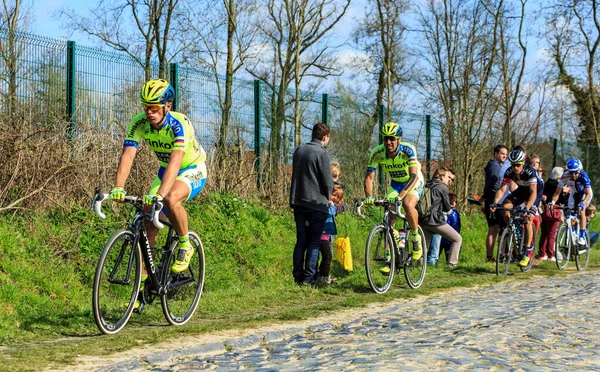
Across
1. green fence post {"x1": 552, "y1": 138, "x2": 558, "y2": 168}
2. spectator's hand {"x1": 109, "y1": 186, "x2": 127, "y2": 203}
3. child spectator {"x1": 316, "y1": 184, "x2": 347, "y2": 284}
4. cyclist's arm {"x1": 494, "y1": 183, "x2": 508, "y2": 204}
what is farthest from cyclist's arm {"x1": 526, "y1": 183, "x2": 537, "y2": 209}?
green fence post {"x1": 552, "y1": 138, "x2": 558, "y2": 168}

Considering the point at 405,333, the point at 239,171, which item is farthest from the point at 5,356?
the point at 239,171

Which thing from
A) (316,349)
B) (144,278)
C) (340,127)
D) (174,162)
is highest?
(340,127)

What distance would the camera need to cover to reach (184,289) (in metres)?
8.74

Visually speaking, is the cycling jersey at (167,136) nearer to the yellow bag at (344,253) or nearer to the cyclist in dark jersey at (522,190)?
the yellow bag at (344,253)

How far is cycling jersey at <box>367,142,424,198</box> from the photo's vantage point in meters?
11.5

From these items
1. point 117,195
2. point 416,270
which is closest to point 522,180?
point 416,270

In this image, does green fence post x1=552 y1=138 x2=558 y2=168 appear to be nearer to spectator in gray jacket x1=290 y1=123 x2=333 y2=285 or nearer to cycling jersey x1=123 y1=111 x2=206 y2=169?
spectator in gray jacket x1=290 y1=123 x2=333 y2=285

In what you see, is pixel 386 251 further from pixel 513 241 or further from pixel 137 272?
pixel 137 272

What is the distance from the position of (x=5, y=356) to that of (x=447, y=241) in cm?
1002

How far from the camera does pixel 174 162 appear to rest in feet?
24.9

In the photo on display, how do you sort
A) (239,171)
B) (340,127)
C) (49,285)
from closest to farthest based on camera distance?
(49,285) < (239,171) < (340,127)

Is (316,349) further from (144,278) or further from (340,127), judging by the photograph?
(340,127)

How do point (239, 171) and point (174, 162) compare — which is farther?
point (239, 171)

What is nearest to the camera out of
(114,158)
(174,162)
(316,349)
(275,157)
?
(316,349)
